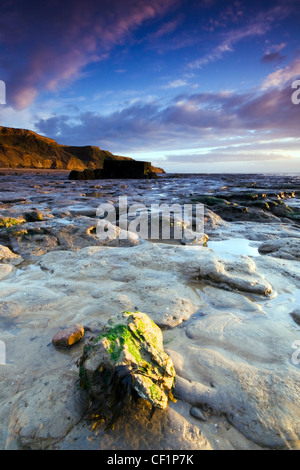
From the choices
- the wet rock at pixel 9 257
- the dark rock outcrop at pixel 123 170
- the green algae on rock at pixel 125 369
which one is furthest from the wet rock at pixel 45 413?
the dark rock outcrop at pixel 123 170

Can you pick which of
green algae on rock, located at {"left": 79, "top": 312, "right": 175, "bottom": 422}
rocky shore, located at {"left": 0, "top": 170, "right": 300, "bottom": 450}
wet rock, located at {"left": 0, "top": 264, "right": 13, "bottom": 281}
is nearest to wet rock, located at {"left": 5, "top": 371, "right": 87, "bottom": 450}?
rocky shore, located at {"left": 0, "top": 170, "right": 300, "bottom": 450}

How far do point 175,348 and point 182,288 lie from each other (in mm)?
921

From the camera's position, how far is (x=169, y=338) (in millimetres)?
1771

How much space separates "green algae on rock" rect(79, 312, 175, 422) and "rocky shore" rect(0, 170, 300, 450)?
9cm

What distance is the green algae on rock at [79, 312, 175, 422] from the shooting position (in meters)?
1.12

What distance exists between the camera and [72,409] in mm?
1171

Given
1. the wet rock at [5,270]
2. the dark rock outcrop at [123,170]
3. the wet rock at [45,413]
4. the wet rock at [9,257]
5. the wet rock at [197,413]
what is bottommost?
the wet rock at [197,413]

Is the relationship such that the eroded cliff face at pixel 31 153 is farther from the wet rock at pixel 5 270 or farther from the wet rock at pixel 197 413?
the wet rock at pixel 197 413

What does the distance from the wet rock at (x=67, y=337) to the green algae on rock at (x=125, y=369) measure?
398 millimetres

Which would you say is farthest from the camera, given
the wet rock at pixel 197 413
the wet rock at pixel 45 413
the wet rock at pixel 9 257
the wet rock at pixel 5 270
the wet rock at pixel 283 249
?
the wet rock at pixel 283 249

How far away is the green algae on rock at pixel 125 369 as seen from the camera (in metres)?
1.12

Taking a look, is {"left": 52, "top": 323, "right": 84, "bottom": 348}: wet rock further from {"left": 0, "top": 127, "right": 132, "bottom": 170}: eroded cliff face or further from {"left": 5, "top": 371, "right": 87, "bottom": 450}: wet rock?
{"left": 0, "top": 127, "right": 132, "bottom": 170}: eroded cliff face

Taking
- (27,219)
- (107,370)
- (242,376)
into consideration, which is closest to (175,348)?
(242,376)
